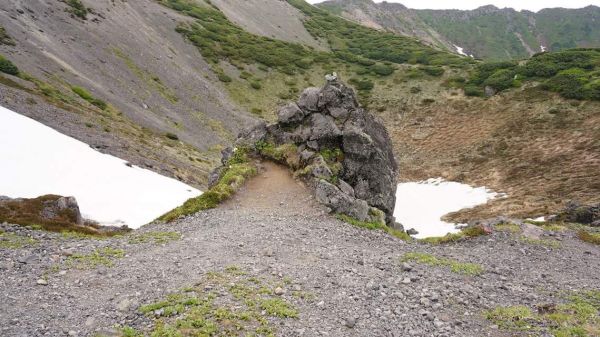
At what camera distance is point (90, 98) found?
185 feet

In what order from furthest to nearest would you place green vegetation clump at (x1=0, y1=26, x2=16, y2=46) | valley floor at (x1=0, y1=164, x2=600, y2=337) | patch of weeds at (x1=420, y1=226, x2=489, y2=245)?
green vegetation clump at (x1=0, y1=26, x2=16, y2=46)
patch of weeds at (x1=420, y1=226, x2=489, y2=245)
valley floor at (x1=0, y1=164, x2=600, y2=337)

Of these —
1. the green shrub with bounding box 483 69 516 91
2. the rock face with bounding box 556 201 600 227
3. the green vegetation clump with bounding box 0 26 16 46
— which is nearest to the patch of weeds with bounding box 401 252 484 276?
the rock face with bounding box 556 201 600 227

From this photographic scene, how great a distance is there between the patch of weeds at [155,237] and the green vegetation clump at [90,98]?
40.7 meters

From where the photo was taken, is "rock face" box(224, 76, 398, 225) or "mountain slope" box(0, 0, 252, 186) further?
"mountain slope" box(0, 0, 252, 186)

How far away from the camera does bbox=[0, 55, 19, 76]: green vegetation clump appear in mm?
48688

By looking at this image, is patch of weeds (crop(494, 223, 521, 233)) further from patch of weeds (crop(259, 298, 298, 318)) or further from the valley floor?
patch of weeds (crop(259, 298, 298, 318))

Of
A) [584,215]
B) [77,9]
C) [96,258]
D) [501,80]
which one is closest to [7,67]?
[77,9]

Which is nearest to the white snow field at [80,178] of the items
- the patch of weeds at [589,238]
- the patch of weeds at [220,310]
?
the patch of weeds at [220,310]

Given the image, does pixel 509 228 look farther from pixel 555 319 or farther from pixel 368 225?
pixel 555 319

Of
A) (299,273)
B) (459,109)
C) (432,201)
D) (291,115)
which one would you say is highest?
(459,109)

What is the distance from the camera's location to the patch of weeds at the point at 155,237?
19639mm

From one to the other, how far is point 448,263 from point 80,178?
28.7 metres

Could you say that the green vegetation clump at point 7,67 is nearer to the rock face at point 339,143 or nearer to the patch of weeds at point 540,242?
the rock face at point 339,143

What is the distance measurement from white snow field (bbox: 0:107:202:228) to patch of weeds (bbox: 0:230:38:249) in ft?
34.8
